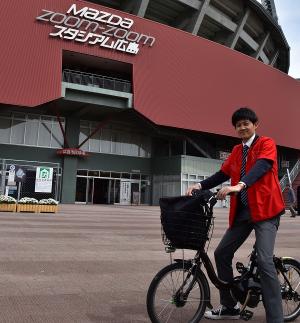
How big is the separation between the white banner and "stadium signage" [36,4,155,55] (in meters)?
11.1

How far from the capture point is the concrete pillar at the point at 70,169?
114ft

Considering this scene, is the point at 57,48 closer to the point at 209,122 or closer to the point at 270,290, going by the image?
the point at 209,122

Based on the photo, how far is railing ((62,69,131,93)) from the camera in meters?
31.3

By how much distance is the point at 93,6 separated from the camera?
31828 mm

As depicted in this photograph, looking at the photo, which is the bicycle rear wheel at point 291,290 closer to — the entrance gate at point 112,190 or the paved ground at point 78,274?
the paved ground at point 78,274

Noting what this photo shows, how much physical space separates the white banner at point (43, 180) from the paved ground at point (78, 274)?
13344 mm

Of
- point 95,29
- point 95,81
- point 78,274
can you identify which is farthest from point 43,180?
point 78,274

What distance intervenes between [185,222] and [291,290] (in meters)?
1.67

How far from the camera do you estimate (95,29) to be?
31500mm

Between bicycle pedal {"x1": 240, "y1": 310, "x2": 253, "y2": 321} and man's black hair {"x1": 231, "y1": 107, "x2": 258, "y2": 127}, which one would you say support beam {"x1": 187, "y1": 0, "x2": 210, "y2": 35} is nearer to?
man's black hair {"x1": 231, "y1": 107, "x2": 258, "y2": 127}

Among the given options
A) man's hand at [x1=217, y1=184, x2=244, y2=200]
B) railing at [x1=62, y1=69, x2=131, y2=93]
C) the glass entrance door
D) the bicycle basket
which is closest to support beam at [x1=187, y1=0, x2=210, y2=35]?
railing at [x1=62, y1=69, x2=131, y2=93]

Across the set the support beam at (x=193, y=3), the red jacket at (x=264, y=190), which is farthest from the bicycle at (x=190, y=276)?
the support beam at (x=193, y=3)

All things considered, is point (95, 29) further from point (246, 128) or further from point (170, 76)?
point (246, 128)

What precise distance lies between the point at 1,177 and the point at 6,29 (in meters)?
11.0
